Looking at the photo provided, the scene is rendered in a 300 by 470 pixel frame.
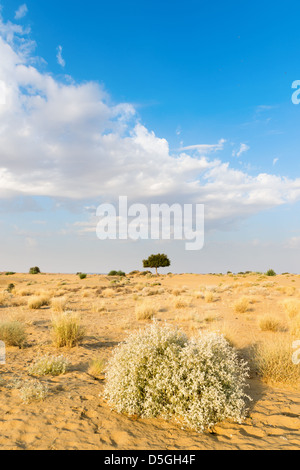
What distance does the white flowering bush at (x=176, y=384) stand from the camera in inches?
200

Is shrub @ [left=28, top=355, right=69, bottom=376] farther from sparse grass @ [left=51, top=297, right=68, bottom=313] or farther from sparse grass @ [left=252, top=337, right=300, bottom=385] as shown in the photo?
sparse grass @ [left=51, top=297, right=68, bottom=313]

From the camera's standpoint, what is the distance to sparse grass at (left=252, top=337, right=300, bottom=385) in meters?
7.01

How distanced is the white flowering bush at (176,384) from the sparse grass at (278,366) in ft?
6.02

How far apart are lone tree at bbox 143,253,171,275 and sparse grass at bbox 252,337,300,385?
54065 millimetres

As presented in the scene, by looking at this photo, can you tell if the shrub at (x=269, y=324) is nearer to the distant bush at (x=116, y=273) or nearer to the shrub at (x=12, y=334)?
the shrub at (x=12, y=334)

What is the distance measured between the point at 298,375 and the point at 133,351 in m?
3.86

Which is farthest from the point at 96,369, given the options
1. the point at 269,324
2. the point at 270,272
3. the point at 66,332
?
the point at 270,272

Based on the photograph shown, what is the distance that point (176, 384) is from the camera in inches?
206

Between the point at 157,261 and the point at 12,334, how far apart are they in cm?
5255

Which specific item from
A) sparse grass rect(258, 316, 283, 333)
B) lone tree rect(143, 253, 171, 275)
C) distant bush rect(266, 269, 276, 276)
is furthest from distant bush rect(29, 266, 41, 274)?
sparse grass rect(258, 316, 283, 333)

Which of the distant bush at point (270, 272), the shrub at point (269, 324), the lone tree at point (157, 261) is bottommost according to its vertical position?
the shrub at point (269, 324)

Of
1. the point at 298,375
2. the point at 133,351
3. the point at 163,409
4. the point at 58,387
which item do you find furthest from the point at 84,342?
the point at 298,375

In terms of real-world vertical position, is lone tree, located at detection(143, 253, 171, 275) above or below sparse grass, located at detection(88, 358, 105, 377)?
above

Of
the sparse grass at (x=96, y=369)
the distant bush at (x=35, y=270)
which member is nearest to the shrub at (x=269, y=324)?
the sparse grass at (x=96, y=369)
